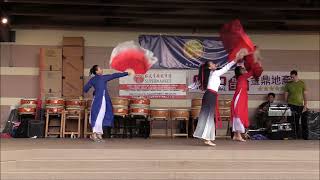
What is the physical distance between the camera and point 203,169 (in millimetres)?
6656

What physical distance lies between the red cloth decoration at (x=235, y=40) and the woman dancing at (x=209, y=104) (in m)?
0.15

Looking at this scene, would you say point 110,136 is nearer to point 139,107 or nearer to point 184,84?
point 139,107

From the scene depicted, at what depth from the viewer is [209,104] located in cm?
825

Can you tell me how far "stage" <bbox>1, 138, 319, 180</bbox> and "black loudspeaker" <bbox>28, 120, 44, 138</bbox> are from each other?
438cm

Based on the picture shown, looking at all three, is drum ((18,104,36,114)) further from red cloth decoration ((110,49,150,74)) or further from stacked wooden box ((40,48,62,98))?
red cloth decoration ((110,49,150,74))

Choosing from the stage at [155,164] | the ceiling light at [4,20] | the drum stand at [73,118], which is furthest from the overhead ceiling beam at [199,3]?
the stage at [155,164]

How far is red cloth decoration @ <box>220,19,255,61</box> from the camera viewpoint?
840 cm

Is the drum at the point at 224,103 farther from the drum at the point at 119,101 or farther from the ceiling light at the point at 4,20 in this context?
the ceiling light at the point at 4,20

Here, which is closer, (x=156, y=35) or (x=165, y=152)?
(x=165, y=152)

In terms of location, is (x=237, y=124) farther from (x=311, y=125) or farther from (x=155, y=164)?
(x=155, y=164)

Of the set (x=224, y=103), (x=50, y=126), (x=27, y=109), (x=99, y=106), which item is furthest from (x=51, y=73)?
(x=224, y=103)

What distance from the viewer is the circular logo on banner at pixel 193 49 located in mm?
12133

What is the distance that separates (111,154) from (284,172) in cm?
230

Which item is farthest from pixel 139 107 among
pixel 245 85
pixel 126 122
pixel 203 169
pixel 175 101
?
pixel 203 169
